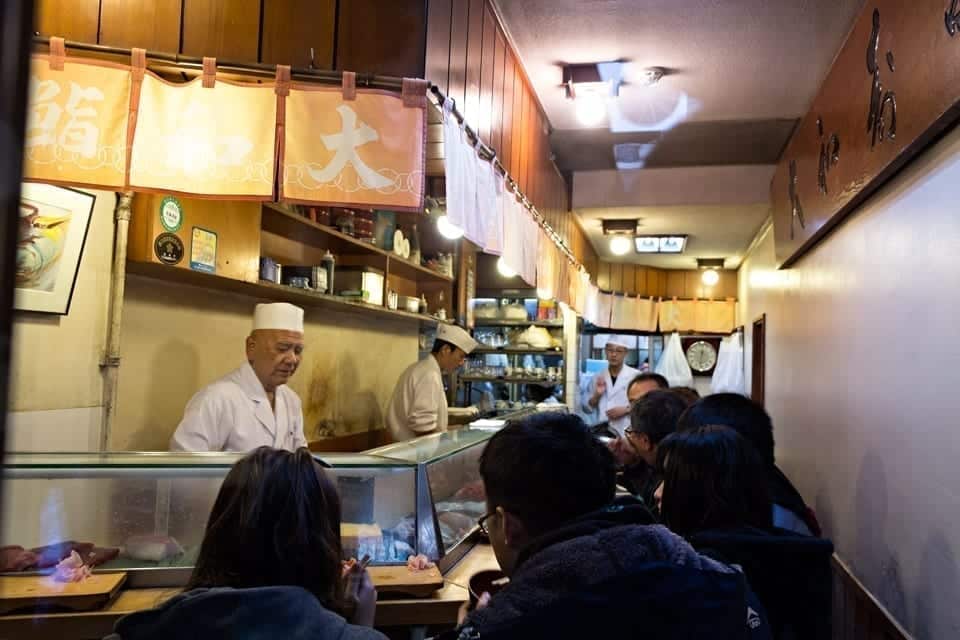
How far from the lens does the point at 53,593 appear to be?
6.13 ft

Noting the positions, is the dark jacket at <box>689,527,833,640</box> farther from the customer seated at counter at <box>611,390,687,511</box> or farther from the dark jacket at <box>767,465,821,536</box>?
Result: the customer seated at counter at <box>611,390,687,511</box>

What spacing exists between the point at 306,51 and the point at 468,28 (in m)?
1.03

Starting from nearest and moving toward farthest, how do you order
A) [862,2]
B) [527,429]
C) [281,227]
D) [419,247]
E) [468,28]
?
[527,429] → [468,28] → [862,2] → [281,227] → [419,247]

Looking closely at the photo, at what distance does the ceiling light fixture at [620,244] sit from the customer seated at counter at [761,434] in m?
5.79

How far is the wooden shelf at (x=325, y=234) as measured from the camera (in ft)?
13.9

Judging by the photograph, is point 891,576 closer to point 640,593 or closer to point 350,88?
point 640,593

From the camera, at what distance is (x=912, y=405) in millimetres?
2783

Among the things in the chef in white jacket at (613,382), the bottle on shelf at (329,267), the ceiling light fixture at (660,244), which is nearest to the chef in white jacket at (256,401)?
the bottle on shelf at (329,267)

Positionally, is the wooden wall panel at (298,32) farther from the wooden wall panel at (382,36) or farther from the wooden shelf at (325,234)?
the wooden shelf at (325,234)

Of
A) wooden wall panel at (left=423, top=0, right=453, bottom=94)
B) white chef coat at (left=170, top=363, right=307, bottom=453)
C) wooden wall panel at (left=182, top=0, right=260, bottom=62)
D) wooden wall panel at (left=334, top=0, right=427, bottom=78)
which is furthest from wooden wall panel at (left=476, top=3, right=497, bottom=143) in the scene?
white chef coat at (left=170, top=363, right=307, bottom=453)

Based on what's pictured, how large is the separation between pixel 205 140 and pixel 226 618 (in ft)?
6.03

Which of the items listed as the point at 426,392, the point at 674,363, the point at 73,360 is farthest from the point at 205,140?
the point at 674,363

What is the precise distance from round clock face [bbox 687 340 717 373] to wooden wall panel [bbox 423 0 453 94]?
9426 millimetres

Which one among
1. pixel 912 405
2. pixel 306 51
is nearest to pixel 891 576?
A: pixel 912 405
